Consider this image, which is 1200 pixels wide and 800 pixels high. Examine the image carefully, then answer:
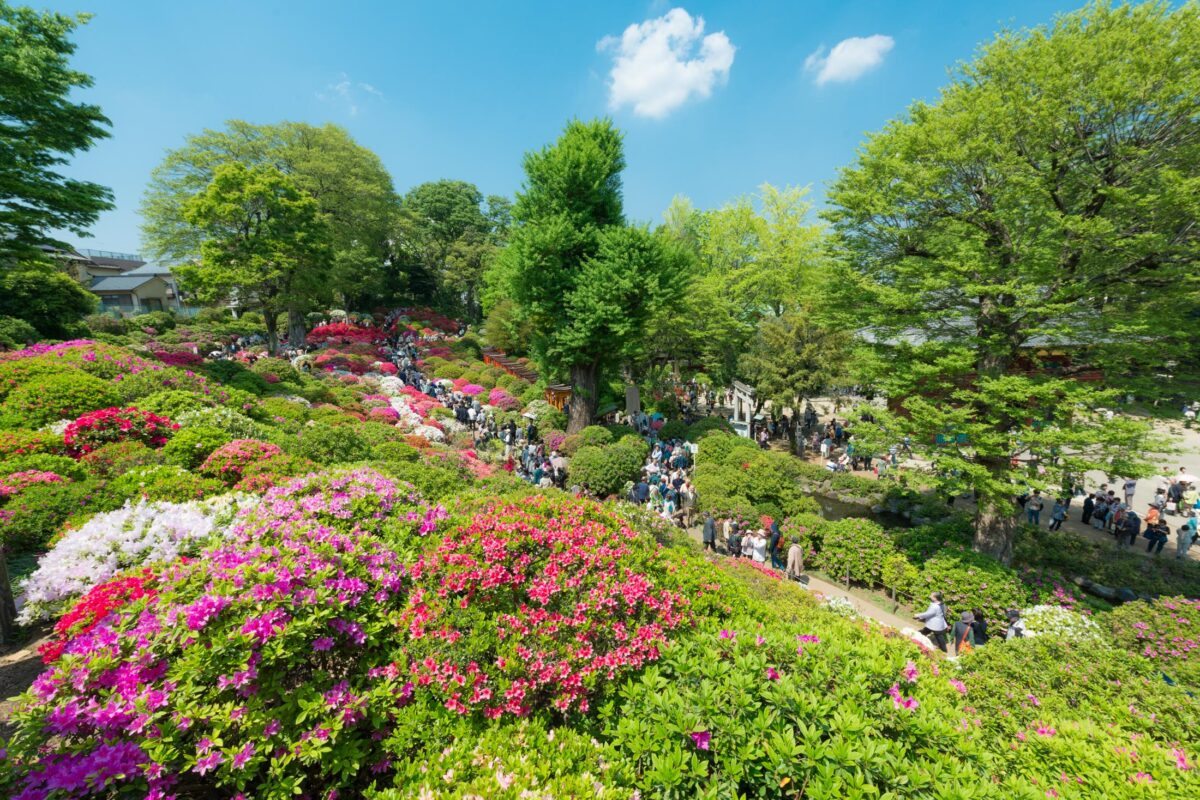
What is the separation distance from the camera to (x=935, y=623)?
880cm

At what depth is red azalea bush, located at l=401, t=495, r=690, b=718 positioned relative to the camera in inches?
140

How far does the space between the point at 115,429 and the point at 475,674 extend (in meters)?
9.46

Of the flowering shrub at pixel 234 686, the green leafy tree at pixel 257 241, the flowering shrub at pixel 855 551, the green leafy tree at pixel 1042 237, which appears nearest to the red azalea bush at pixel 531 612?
the flowering shrub at pixel 234 686

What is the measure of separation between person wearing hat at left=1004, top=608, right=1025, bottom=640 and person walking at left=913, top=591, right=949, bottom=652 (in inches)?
38.6

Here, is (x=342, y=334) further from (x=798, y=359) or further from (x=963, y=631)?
(x=963, y=631)

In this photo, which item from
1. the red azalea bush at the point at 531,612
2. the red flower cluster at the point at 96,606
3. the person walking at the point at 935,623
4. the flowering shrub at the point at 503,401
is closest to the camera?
the red azalea bush at the point at 531,612

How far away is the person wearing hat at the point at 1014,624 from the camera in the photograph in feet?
27.1

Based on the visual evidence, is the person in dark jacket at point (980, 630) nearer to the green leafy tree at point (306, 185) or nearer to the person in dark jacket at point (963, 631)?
the person in dark jacket at point (963, 631)

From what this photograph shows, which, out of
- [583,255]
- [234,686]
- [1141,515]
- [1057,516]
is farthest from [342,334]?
[1141,515]

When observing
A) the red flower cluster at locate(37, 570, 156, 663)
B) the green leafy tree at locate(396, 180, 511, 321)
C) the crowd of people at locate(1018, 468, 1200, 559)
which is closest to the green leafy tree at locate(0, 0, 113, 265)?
the red flower cluster at locate(37, 570, 156, 663)

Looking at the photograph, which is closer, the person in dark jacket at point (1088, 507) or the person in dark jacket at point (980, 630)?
the person in dark jacket at point (980, 630)

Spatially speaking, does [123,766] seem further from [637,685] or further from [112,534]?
[112,534]

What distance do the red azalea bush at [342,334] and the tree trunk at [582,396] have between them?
66.2 feet

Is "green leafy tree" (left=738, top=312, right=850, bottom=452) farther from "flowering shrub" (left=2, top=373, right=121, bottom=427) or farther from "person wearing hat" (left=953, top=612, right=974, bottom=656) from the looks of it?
"flowering shrub" (left=2, top=373, right=121, bottom=427)
